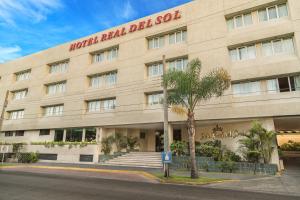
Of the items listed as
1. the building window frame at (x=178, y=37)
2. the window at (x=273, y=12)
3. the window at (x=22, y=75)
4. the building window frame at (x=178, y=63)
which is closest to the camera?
the window at (x=273, y=12)

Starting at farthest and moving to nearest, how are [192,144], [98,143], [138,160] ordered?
[98,143]
[138,160]
[192,144]

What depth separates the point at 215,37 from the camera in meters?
22.6

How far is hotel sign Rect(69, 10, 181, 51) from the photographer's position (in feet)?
86.2

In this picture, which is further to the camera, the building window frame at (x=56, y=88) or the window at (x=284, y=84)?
the building window frame at (x=56, y=88)

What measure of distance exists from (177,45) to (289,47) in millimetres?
11051

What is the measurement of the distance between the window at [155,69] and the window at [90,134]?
35.8 ft

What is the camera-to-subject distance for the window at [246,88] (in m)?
20.2

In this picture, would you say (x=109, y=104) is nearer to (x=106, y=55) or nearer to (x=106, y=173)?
→ (x=106, y=55)

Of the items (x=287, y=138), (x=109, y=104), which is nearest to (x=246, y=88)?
(x=109, y=104)

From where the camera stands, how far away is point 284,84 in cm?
1914

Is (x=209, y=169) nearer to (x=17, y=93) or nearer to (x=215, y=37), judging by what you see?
(x=215, y=37)

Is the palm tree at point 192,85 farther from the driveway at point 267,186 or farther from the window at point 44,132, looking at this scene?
the window at point 44,132

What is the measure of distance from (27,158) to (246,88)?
29274 millimetres

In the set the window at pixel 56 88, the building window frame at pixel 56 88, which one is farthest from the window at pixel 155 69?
the window at pixel 56 88
